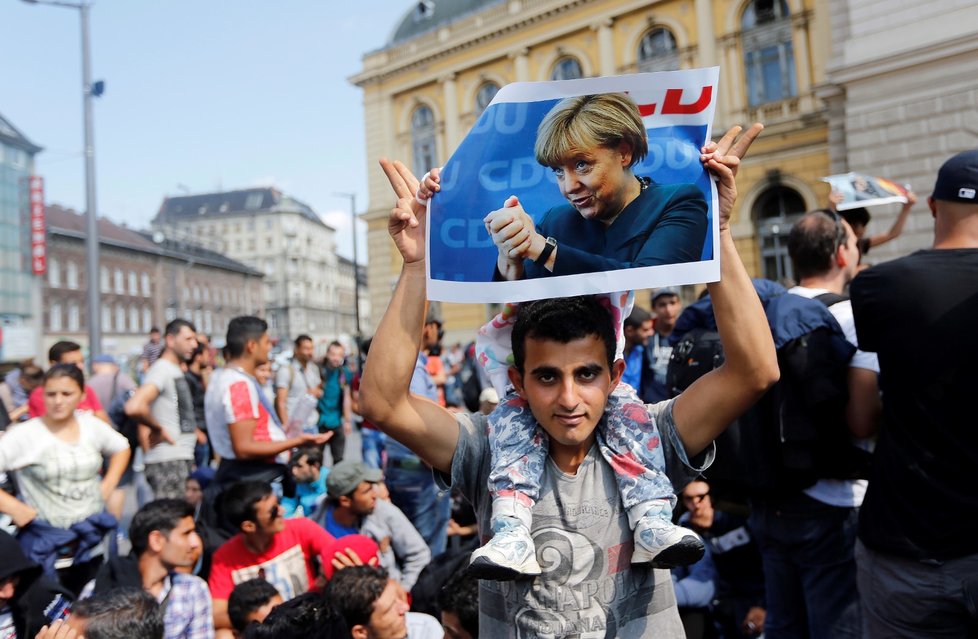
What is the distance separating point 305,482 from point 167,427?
46.6 inches

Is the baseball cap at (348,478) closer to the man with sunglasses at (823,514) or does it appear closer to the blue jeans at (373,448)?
the man with sunglasses at (823,514)

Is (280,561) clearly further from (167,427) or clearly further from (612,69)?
(612,69)

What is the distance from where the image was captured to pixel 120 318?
63969 mm

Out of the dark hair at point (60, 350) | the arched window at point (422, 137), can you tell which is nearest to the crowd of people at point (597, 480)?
the dark hair at point (60, 350)

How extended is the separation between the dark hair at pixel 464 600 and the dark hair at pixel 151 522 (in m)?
1.59

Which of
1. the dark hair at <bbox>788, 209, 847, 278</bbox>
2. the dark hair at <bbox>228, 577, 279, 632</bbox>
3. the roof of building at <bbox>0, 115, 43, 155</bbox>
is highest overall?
the roof of building at <bbox>0, 115, 43, 155</bbox>

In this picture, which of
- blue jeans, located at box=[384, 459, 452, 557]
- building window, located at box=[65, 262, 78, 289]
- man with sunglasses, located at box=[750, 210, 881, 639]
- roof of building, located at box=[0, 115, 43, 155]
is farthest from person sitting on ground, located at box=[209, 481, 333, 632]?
building window, located at box=[65, 262, 78, 289]

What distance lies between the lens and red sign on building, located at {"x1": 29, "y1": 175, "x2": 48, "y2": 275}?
39.4m

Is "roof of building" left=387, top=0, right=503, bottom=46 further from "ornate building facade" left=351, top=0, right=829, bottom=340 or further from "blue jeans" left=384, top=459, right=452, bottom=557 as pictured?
"blue jeans" left=384, top=459, right=452, bottom=557

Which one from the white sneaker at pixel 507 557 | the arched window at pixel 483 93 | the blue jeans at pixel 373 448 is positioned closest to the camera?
the white sneaker at pixel 507 557

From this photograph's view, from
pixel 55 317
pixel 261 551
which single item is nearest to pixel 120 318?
pixel 55 317

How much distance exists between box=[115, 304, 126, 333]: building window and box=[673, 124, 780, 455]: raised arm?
226 feet

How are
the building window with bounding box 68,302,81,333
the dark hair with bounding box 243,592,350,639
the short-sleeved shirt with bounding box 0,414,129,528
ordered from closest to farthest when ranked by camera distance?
the dark hair with bounding box 243,592,350,639 → the short-sleeved shirt with bounding box 0,414,129,528 → the building window with bounding box 68,302,81,333

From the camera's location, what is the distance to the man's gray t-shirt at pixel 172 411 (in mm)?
6047
